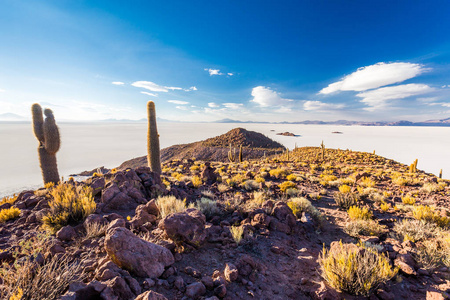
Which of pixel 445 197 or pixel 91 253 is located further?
pixel 445 197

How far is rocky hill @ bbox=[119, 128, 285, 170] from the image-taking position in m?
41.9

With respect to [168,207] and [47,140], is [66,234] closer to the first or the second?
[168,207]

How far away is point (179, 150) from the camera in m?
52.9

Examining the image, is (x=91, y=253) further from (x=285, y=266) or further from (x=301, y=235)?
(x=301, y=235)

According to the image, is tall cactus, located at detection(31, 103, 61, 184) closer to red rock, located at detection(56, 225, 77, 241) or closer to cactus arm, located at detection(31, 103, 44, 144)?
cactus arm, located at detection(31, 103, 44, 144)

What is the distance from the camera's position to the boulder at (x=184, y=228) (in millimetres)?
3637

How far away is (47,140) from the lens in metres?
10.1

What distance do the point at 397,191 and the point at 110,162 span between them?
42986 mm

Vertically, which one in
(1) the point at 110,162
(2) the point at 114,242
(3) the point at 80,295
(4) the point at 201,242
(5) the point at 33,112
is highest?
(5) the point at 33,112

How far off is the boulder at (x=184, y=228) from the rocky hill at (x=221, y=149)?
35296 mm

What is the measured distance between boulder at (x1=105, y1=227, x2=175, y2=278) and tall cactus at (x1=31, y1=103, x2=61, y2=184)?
1047 cm

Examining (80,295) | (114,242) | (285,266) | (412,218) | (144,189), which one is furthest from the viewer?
(144,189)

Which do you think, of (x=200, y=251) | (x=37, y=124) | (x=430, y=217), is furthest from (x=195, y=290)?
(x=37, y=124)

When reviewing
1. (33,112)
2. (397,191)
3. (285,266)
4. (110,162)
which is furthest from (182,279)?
(110,162)
